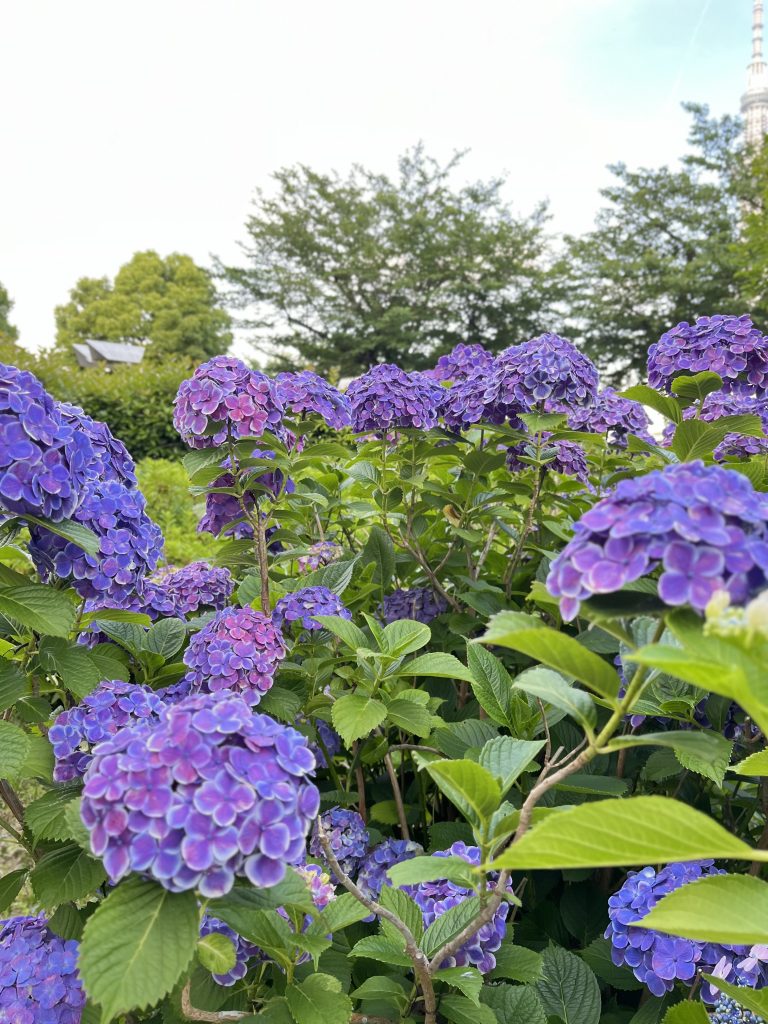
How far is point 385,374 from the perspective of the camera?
2262mm

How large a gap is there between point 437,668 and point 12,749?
2.43 ft

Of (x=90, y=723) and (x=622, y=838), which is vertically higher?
(x=622, y=838)

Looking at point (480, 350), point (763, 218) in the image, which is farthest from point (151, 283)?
point (480, 350)

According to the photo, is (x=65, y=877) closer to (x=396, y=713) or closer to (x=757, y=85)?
(x=396, y=713)

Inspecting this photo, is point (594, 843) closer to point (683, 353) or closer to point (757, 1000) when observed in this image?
point (757, 1000)

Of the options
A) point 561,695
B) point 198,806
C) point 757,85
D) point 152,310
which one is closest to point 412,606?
point 561,695

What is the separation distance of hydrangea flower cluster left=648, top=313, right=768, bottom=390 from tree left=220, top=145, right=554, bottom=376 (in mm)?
26595

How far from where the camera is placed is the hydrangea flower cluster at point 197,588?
2127 mm

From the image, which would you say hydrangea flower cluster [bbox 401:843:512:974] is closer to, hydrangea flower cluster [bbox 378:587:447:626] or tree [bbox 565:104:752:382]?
hydrangea flower cluster [bbox 378:587:447:626]

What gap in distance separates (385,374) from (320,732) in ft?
3.46

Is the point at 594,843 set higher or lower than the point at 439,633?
higher

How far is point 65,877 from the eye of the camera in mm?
1229

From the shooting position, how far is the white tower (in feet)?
266

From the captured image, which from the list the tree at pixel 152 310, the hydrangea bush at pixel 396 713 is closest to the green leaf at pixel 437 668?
the hydrangea bush at pixel 396 713
